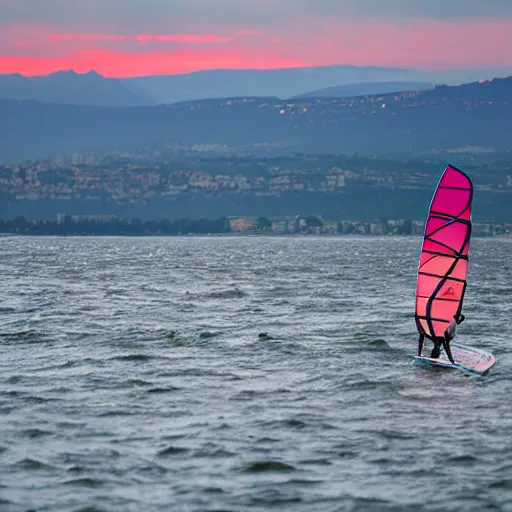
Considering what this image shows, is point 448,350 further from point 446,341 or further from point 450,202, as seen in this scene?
point 450,202

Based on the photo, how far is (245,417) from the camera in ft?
89.5

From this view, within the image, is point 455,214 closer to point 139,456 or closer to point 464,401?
point 464,401

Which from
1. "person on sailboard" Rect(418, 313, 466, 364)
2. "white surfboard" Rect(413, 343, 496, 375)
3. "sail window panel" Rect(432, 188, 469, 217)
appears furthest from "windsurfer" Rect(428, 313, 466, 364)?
"sail window panel" Rect(432, 188, 469, 217)

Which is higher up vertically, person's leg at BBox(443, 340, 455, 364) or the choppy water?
person's leg at BBox(443, 340, 455, 364)

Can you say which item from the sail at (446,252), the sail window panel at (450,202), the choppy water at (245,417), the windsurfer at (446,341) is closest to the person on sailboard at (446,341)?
the windsurfer at (446,341)

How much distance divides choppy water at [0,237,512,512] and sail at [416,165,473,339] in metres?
2.20

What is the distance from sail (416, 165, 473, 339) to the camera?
3625 centimetres

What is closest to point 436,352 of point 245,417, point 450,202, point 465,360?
point 465,360

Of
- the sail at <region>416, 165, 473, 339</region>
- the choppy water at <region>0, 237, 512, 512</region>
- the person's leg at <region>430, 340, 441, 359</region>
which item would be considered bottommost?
the choppy water at <region>0, 237, 512, 512</region>

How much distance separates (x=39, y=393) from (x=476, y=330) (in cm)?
2310

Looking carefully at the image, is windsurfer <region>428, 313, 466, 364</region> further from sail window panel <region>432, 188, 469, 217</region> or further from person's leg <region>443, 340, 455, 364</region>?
sail window panel <region>432, 188, 469, 217</region>

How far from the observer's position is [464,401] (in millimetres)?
29578

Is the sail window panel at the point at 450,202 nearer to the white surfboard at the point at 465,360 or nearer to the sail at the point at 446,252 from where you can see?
the sail at the point at 446,252

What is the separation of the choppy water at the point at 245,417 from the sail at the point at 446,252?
220 cm
